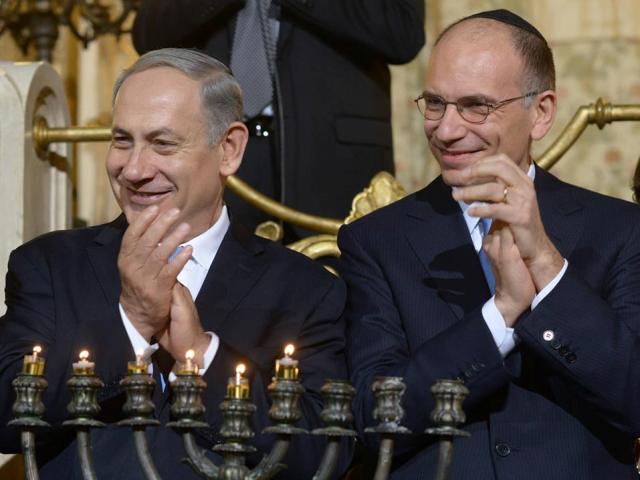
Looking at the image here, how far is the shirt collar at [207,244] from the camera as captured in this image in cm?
412

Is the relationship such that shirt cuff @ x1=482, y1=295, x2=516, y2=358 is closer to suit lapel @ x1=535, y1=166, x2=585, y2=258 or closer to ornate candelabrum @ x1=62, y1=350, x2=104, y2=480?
suit lapel @ x1=535, y1=166, x2=585, y2=258

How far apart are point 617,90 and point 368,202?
2859mm

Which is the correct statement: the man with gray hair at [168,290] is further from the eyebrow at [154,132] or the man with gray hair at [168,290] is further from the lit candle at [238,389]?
the lit candle at [238,389]

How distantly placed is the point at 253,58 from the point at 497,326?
1.81 m

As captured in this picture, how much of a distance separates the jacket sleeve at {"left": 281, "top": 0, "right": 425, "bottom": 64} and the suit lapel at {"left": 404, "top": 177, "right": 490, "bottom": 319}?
1247 mm

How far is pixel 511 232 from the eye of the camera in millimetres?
3631

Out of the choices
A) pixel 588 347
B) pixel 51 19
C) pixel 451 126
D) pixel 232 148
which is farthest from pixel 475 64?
pixel 51 19

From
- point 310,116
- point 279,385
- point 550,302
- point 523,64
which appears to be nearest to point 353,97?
point 310,116

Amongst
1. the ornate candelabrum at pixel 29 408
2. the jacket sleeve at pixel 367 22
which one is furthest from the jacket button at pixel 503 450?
the jacket sleeve at pixel 367 22

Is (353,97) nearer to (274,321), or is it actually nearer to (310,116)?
(310,116)

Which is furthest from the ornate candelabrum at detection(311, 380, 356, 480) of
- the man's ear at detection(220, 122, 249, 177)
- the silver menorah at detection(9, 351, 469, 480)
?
the man's ear at detection(220, 122, 249, 177)

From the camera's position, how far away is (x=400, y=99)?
25.6 feet

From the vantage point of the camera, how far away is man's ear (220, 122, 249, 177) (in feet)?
13.8

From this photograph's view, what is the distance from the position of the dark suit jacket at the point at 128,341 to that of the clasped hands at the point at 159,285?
75 mm
